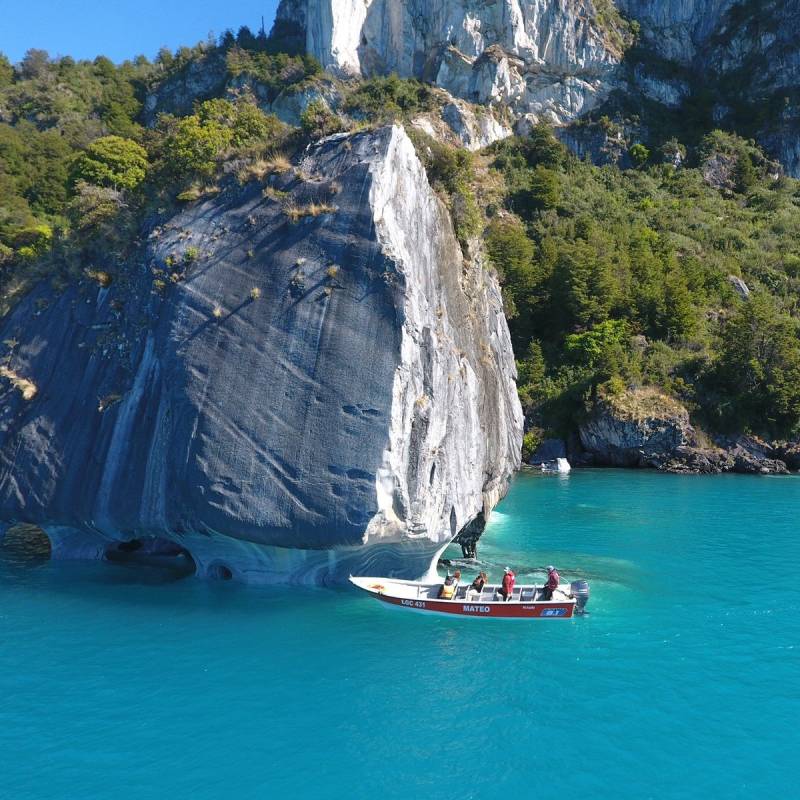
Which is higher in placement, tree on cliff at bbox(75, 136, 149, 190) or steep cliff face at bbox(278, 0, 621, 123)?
steep cliff face at bbox(278, 0, 621, 123)

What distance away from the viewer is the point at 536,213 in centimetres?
7994

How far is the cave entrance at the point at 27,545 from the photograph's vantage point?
26312 mm

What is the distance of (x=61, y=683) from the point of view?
15.7 meters

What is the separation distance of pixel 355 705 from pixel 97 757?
5381 mm

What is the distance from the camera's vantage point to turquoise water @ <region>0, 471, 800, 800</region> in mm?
12477

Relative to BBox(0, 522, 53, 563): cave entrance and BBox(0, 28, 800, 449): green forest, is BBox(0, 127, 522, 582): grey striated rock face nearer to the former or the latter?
BBox(0, 522, 53, 563): cave entrance

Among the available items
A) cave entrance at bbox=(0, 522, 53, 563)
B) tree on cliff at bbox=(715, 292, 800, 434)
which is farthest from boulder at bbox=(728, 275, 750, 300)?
cave entrance at bbox=(0, 522, 53, 563)

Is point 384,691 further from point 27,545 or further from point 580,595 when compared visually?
point 27,545

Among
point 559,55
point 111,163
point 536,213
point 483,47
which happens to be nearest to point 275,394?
point 111,163

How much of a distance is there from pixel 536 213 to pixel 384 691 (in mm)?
73194


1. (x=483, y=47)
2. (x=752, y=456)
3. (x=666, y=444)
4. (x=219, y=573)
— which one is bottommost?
(x=219, y=573)

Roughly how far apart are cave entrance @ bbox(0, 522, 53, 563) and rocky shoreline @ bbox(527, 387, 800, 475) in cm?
4368

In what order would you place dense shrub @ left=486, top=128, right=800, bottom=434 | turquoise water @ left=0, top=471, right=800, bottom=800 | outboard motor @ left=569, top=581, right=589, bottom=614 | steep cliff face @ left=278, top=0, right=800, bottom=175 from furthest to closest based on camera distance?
steep cliff face @ left=278, top=0, right=800, bottom=175, dense shrub @ left=486, top=128, right=800, bottom=434, outboard motor @ left=569, top=581, right=589, bottom=614, turquoise water @ left=0, top=471, right=800, bottom=800

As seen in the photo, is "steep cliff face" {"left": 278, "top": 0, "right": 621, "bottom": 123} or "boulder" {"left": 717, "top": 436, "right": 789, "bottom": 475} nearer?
"boulder" {"left": 717, "top": 436, "right": 789, "bottom": 475}
